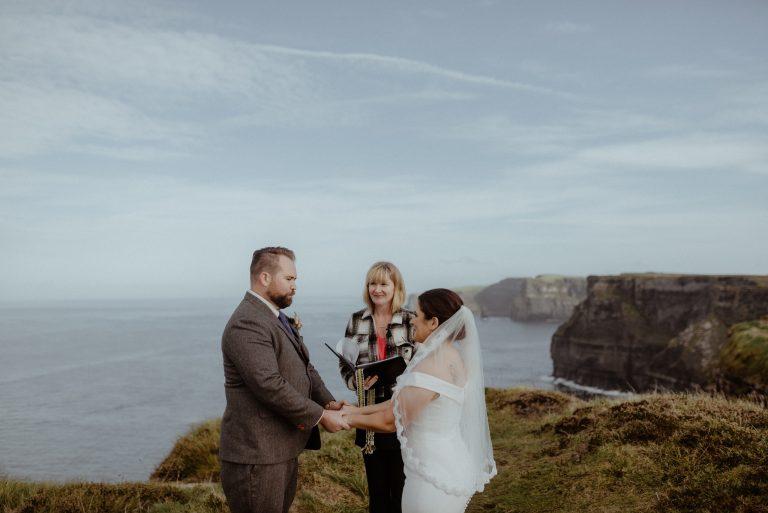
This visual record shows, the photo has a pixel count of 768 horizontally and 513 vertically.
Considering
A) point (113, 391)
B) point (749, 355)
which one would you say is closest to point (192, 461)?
point (749, 355)

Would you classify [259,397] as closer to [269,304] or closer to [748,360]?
[269,304]

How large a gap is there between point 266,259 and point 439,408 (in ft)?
5.80

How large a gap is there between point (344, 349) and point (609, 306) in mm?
113797

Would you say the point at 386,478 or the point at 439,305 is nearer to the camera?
the point at 439,305

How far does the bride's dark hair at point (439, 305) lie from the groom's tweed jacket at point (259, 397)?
3.77 ft

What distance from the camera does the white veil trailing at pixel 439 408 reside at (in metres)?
4.12

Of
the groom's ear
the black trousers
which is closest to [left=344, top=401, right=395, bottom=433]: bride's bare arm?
the black trousers

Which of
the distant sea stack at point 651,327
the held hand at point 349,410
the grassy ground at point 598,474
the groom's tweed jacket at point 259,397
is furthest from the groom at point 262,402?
the distant sea stack at point 651,327

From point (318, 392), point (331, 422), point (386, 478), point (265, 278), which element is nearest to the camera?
point (265, 278)

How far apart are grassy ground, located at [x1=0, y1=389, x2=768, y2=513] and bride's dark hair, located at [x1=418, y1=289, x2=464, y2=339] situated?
392 cm

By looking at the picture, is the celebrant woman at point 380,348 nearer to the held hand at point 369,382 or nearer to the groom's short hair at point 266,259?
the held hand at point 369,382

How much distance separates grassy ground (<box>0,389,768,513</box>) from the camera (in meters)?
6.61

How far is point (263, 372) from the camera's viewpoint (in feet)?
13.6

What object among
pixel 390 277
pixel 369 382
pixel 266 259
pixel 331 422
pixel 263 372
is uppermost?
pixel 266 259
